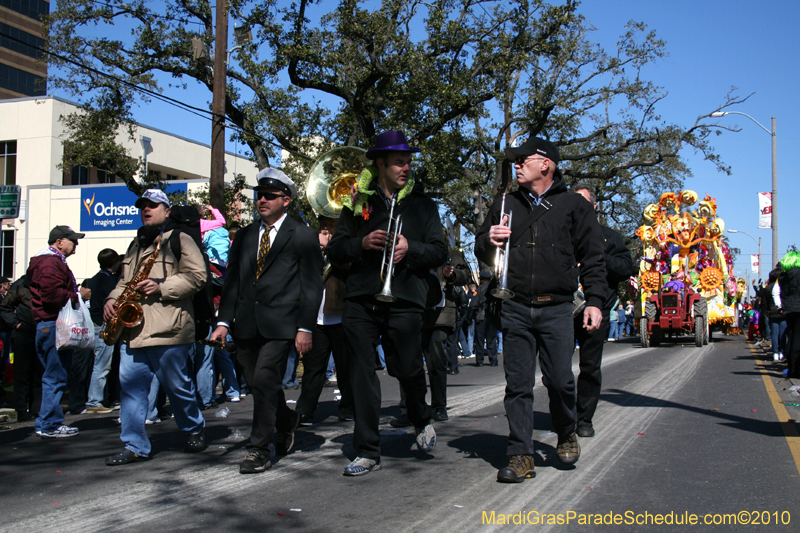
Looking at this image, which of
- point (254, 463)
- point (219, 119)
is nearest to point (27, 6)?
point (219, 119)

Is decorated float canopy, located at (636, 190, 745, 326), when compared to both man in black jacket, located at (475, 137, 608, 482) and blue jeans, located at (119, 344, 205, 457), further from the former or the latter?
blue jeans, located at (119, 344, 205, 457)

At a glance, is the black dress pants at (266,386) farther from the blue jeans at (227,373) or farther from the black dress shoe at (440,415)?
the blue jeans at (227,373)

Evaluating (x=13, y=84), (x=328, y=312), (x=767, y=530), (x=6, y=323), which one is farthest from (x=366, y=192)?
(x=13, y=84)

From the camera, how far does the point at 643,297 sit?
22.5 m

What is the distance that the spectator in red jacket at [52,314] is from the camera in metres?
6.69

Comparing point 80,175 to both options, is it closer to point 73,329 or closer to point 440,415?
point 73,329

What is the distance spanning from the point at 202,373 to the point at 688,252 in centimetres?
1770

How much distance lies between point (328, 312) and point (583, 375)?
7.56 ft

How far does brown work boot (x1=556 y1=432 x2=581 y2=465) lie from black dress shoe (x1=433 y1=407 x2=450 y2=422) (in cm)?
223

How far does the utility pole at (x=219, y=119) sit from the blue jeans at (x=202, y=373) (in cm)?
609

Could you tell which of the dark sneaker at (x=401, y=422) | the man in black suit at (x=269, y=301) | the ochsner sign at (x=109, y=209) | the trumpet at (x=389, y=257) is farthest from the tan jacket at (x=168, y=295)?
the ochsner sign at (x=109, y=209)

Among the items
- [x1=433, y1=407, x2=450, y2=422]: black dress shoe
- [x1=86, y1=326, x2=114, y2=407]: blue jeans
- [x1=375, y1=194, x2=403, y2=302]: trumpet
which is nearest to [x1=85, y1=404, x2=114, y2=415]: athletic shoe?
[x1=86, y1=326, x2=114, y2=407]: blue jeans

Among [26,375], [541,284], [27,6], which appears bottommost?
[26,375]

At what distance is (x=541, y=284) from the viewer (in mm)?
4738
